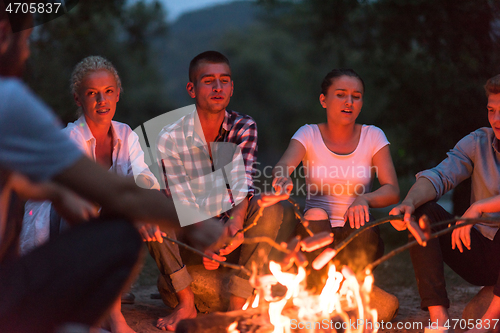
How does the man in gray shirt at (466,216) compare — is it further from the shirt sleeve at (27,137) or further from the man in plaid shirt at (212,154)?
the shirt sleeve at (27,137)

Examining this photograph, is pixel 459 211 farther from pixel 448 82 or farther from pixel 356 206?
pixel 356 206

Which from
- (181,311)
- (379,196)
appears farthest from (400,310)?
(181,311)

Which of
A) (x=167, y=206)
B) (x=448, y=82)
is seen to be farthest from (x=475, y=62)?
(x=167, y=206)

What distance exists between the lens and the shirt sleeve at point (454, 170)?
3.04 metres

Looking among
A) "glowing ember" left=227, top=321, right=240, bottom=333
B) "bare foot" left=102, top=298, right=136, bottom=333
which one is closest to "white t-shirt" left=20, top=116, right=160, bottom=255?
"bare foot" left=102, top=298, right=136, bottom=333

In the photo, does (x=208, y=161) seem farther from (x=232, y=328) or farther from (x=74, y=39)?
(x=74, y=39)

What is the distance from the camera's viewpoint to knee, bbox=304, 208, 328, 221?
308cm

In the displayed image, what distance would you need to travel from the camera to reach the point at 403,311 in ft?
11.1

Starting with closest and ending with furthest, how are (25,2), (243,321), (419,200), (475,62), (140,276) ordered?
(25,2) < (243,321) < (419,200) < (140,276) < (475,62)

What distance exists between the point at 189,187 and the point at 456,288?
2.47m

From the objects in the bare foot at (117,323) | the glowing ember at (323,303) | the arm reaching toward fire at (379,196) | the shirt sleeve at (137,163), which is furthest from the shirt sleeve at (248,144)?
the bare foot at (117,323)

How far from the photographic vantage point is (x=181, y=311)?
10.0ft

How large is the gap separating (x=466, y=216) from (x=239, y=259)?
1.49 meters

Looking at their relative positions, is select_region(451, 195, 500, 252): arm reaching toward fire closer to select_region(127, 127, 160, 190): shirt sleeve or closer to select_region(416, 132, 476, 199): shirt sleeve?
select_region(416, 132, 476, 199): shirt sleeve
